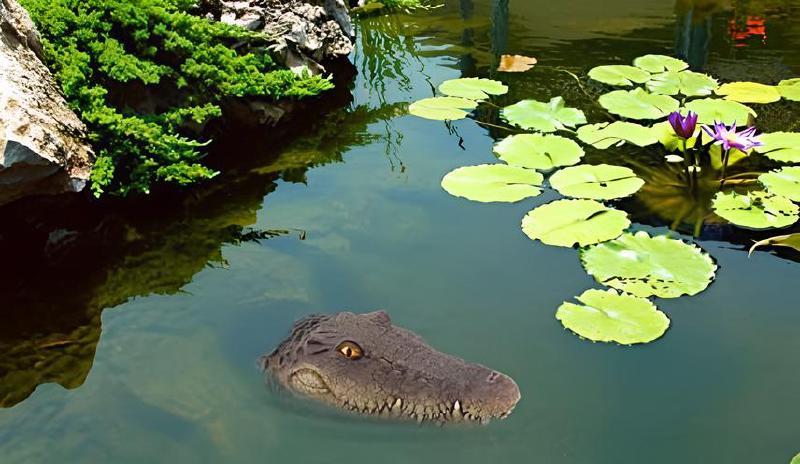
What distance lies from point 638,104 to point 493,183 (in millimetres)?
1452

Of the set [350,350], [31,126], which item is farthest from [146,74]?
[350,350]

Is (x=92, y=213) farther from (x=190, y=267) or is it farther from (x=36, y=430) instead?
(x=36, y=430)

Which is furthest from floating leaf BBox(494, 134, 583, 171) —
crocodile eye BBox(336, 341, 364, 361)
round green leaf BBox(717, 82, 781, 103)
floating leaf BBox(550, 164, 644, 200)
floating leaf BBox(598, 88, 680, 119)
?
crocodile eye BBox(336, 341, 364, 361)

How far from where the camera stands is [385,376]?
2.52 m

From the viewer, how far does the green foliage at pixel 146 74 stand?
11.7 feet

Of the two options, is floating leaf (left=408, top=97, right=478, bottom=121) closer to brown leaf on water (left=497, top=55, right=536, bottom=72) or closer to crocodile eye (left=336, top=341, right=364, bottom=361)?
brown leaf on water (left=497, top=55, right=536, bottom=72)

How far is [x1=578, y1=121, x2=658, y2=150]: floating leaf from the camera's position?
4.25 m

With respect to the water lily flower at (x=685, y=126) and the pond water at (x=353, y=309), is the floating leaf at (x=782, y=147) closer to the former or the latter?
the pond water at (x=353, y=309)

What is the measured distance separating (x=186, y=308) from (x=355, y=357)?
2.93ft

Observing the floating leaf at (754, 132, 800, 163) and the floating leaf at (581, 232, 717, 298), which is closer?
the floating leaf at (581, 232, 717, 298)

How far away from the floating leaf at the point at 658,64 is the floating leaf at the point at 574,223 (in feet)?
7.62

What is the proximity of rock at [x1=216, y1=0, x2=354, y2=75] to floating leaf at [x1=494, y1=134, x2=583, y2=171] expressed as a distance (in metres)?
1.58

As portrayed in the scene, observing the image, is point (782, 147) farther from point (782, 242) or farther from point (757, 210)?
point (782, 242)

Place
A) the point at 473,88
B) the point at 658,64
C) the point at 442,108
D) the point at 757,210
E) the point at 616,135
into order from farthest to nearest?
the point at 658,64, the point at 473,88, the point at 442,108, the point at 616,135, the point at 757,210
